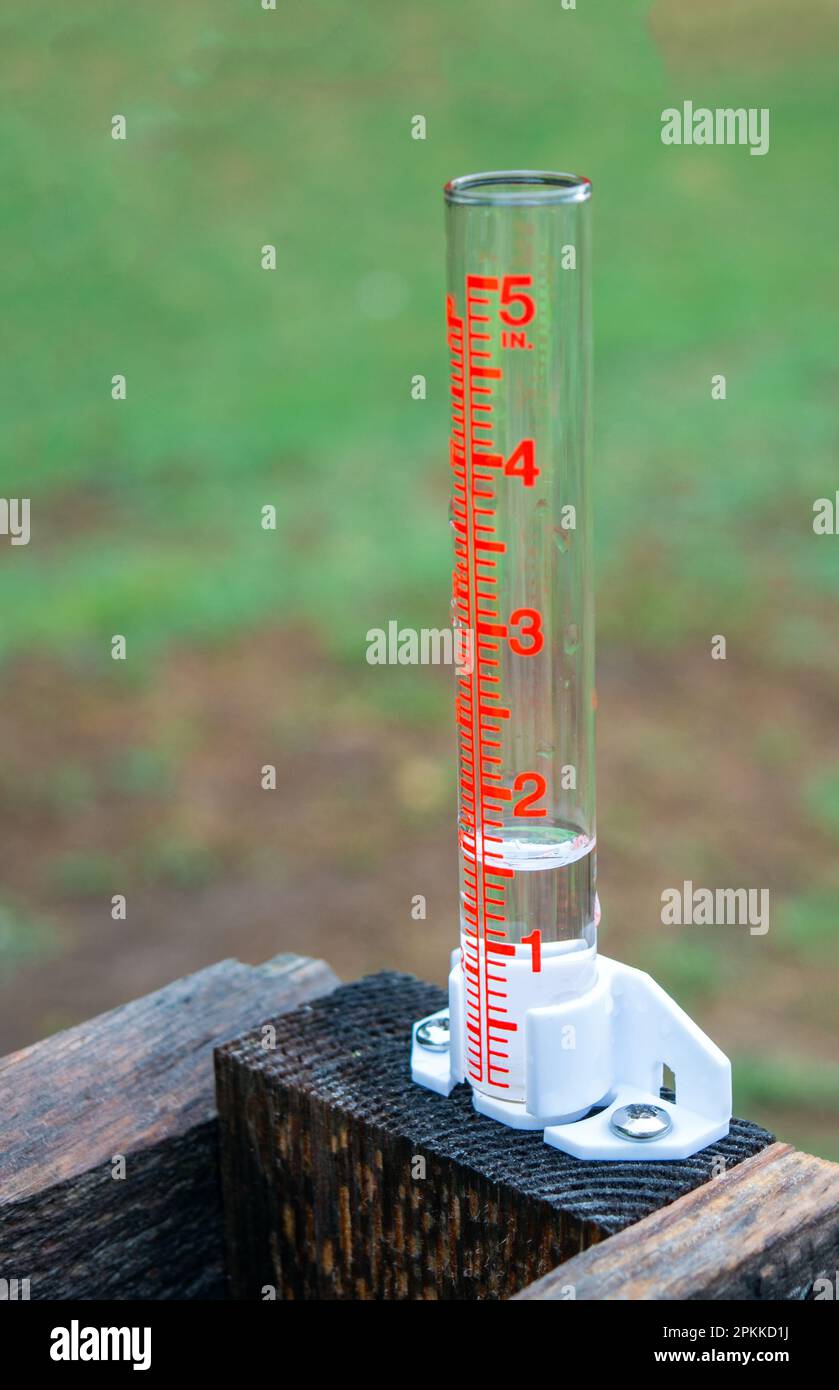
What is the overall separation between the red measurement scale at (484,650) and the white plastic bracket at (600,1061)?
2 centimetres

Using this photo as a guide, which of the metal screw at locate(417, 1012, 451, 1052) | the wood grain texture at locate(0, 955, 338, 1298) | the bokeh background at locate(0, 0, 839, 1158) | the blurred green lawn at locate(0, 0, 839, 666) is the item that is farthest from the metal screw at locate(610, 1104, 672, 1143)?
the blurred green lawn at locate(0, 0, 839, 666)

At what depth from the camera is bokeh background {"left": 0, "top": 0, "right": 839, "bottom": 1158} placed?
374 centimetres

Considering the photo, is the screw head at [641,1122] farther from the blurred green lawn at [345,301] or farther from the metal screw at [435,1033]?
the blurred green lawn at [345,301]

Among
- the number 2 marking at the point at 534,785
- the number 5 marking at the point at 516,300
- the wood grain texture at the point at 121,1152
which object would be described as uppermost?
the number 5 marking at the point at 516,300

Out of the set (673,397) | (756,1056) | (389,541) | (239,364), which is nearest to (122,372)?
(239,364)

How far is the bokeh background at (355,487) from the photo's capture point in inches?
147

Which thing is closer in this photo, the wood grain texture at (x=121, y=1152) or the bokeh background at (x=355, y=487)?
the wood grain texture at (x=121, y=1152)

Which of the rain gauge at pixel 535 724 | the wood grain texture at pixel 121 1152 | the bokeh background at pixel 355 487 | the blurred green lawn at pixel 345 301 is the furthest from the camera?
the blurred green lawn at pixel 345 301

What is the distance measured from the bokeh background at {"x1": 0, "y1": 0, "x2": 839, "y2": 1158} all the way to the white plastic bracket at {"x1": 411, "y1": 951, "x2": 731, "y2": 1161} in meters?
1.62

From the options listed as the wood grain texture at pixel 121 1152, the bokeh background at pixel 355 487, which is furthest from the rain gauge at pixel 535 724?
the bokeh background at pixel 355 487

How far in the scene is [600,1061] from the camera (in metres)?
1.56

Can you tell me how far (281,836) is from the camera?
3.96 metres

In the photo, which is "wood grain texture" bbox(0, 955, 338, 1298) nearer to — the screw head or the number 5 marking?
the screw head
